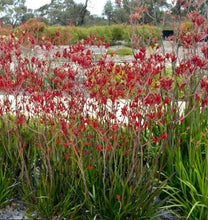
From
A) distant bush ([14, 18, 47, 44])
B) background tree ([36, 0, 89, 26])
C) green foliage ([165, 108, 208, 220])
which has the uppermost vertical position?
A: background tree ([36, 0, 89, 26])

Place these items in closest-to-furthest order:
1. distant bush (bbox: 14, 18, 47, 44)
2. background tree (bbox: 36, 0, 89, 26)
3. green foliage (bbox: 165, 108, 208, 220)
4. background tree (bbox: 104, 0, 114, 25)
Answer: green foliage (bbox: 165, 108, 208, 220) → distant bush (bbox: 14, 18, 47, 44) → background tree (bbox: 36, 0, 89, 26) → background tree (bbox: 104, 0, 114, 25)

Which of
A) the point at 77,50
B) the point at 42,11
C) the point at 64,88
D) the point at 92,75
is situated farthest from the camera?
the point at 42,11

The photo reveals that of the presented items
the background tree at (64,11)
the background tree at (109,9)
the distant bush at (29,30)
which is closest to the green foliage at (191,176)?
the distant bush at (29,30)

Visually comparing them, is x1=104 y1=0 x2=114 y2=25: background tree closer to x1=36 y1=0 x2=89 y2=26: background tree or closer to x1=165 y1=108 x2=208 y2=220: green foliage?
x1=36 y1=0 x2=89 y2=26: background tree

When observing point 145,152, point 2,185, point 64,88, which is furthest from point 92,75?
point 2,185

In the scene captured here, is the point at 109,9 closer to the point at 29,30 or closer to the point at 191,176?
the point at 29,30

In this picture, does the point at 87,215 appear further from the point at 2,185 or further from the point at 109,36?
the point at 109,36

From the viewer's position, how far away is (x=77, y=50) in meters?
3.00

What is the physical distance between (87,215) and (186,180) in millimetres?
794

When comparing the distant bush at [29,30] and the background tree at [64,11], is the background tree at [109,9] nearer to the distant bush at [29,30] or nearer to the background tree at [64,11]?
the background tree at [64,11]

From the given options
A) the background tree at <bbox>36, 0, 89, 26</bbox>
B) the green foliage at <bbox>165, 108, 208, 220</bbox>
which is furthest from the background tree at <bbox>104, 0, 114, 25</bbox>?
the green foliage at <bbox>165, 108, 208, 220</bbox>

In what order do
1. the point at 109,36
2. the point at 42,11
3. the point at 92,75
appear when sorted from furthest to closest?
the point at 42,11 < the point at 109,36 < the point at 92,75

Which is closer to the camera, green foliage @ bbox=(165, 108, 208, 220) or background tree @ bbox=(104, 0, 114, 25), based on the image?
green foliage @ bbox=(165, 108, 208, 220)

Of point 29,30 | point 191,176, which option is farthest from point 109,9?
point 191,176
